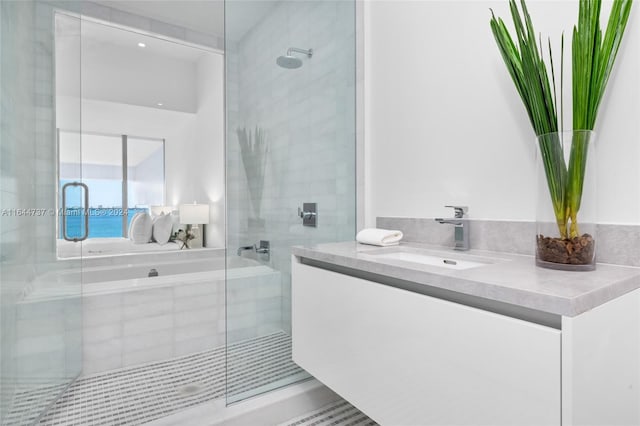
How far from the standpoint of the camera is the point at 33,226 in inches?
59.4

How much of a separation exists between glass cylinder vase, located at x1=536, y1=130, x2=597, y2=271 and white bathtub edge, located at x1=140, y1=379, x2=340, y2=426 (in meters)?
1.13

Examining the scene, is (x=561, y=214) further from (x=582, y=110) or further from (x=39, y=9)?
(x=39, y=9)

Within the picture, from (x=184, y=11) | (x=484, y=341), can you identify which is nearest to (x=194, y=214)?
(x=184, y=11)

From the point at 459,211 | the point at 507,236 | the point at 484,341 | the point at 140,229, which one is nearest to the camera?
the point at 484,341

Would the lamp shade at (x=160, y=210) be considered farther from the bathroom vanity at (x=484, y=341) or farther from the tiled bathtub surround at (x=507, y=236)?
the bathroom vanity at (x=484, y=341)

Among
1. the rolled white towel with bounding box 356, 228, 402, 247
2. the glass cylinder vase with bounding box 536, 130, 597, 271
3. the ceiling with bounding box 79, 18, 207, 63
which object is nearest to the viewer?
the glass cylinder vase with bounding box 536, 130, 597, 271

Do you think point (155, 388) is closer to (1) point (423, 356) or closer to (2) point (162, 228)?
(1) point (423, 356)

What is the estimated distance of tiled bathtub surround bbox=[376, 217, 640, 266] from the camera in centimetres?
95

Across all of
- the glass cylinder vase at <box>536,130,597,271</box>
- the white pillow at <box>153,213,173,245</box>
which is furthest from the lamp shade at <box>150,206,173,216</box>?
the glass cylinder vase at <box>536,130,597,271</box>

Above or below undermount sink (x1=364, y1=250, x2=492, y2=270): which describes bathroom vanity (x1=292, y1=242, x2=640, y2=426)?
below

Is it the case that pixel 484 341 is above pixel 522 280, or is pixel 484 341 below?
below

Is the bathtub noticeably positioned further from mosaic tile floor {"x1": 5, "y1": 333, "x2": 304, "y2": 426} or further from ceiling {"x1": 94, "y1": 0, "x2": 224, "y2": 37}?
ceiling {"x1": 94, "y1": 0, "x2": 224, "y2": 37}

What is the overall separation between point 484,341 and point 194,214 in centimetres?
366

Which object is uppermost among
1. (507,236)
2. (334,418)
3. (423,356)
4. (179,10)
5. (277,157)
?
(179,10)
